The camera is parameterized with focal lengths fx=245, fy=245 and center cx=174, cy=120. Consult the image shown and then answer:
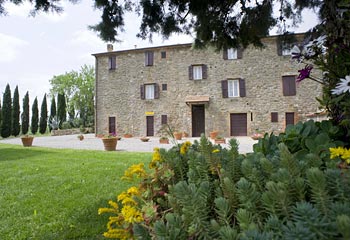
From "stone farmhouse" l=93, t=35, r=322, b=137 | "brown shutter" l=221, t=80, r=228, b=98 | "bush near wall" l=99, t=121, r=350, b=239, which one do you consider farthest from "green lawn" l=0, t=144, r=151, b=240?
"brown shutter" l=221, t=80, r=228, b=98

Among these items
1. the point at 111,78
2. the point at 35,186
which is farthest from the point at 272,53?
the point at 35,186

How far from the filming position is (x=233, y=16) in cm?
360

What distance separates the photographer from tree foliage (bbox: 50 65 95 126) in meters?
35.8

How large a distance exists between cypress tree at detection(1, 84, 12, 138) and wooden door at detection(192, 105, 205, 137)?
Result: 761 inches

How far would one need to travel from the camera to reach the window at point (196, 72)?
19.1m

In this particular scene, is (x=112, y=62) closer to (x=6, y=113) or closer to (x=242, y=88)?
(x=242, y=88)

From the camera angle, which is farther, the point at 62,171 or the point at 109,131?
the point at 109,131

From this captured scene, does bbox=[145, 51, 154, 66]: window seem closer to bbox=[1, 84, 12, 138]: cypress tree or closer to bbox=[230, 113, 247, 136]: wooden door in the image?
bbox=[230, 113, 247, 136]: wooden door

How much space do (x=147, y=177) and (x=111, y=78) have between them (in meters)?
20.5

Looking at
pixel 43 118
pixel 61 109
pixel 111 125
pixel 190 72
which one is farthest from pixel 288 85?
pixel 43 118

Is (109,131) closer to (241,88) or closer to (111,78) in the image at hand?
(111,78)

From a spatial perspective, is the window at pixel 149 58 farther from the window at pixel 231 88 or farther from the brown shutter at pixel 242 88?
the brown shutter at pixel 242 88

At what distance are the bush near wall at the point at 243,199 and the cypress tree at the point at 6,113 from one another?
28.8 meters

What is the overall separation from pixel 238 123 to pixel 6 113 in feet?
75.8
